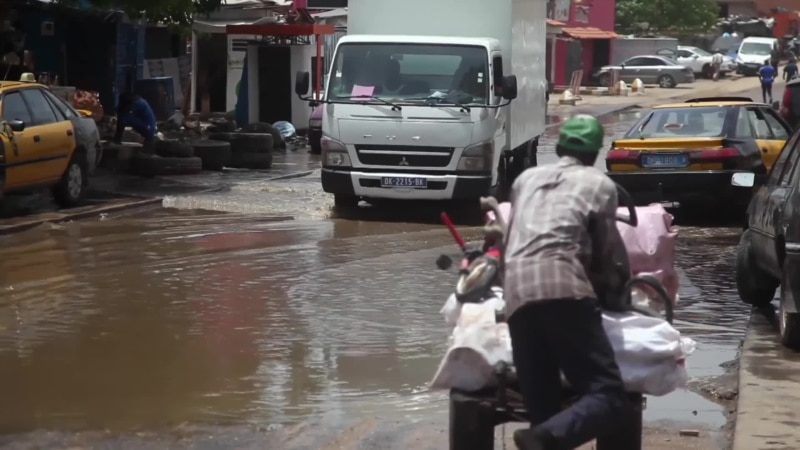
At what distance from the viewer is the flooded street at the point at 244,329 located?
24.0 ft

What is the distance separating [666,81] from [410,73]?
4373 centimetres

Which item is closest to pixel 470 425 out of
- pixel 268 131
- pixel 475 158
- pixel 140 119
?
pixel 475 158

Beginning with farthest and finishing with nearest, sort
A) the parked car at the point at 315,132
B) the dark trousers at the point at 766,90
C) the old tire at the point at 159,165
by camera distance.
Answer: the dark trousers at the point at 766,90 → the parked car at the point at 315,132 → the old tire at the point at 159,165

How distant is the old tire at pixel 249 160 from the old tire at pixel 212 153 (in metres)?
0.75

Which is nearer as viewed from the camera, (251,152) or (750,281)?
(750,281)

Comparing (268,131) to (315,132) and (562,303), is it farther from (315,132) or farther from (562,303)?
(562,303)

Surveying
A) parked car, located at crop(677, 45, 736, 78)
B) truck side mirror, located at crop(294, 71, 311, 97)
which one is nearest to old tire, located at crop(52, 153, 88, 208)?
truck side mirror, located at crop(294, 71, 311, 97)

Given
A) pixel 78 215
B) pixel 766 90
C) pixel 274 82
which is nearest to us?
pixel 78 215

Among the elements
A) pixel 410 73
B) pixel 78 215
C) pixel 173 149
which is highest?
pixel 410 73

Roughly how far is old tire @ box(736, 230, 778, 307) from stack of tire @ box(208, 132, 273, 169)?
1281 cm

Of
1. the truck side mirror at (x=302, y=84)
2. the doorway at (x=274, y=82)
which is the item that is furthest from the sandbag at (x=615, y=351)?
the doorway at (x=274, y=82)

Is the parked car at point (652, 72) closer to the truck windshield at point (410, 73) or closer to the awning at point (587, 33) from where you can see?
the awning at point (587, 33)

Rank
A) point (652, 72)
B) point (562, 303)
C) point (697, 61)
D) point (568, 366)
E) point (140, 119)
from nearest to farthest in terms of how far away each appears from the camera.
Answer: point (562, 303) < point (568, 366) < point (140, 119) < point (652, 72) < point (697, 61)

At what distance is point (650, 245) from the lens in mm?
6129
